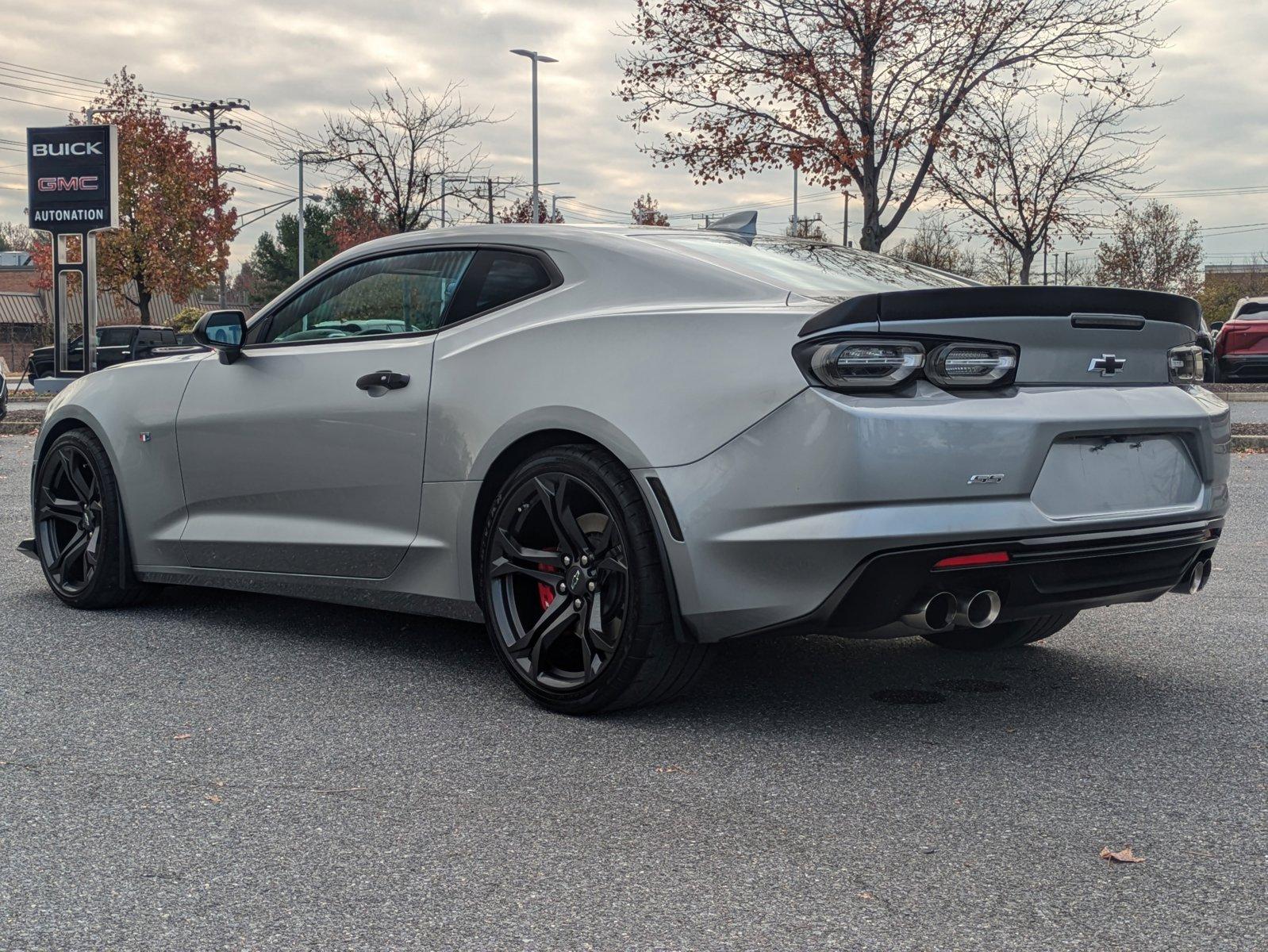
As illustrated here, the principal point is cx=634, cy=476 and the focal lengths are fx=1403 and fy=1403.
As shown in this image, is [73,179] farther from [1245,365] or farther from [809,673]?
[809,673]

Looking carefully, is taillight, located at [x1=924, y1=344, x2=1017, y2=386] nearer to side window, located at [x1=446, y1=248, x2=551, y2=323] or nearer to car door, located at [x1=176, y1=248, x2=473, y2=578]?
side window, located at [x1=446, y1=248, x2=551, y2=323]

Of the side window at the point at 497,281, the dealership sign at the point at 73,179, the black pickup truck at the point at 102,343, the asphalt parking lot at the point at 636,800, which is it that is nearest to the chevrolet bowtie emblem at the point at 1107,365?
the asphalt parking lot at the point at 636,800

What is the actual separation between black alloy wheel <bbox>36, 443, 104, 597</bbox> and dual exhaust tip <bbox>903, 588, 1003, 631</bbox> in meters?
3.52

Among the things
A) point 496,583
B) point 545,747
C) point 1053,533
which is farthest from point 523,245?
point 1053,533

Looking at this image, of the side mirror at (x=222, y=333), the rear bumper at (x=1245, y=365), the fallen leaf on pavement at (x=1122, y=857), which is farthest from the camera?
the rear bumper at (x=1245, y=365)

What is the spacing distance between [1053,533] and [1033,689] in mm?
1003

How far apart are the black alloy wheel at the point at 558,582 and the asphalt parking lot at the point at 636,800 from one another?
0.18 metres

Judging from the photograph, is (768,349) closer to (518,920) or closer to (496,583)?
(496,583)

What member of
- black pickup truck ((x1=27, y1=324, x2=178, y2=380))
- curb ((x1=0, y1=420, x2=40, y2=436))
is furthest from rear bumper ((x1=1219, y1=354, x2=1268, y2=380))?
black pickup truck ((x1=27, y1=324, x2=178, y2=380))

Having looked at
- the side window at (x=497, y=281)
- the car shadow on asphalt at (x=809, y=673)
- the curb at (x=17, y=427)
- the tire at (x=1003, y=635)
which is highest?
the side window at (x=497, y=281)

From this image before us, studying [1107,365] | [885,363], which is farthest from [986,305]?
[1107,365]

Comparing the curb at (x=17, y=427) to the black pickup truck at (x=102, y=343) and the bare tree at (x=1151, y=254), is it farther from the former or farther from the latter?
the bare tree at (x=1151, y=254)

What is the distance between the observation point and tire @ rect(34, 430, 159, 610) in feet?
18.4

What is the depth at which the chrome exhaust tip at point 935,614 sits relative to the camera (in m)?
3.54
